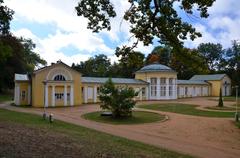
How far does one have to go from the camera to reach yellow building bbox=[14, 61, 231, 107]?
1635 inches

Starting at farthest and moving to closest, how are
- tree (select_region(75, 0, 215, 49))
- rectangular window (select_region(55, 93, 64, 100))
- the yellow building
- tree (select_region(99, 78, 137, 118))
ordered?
rectangular window (select_region(55, 93, 64, 100)) → the yellow building → tree (select_region(99, 78, 137, 118)) → tree (select_region(75, 0, 215, 49))

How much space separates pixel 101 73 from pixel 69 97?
40.3 meters

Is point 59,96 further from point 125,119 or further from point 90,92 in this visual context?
point 125,119

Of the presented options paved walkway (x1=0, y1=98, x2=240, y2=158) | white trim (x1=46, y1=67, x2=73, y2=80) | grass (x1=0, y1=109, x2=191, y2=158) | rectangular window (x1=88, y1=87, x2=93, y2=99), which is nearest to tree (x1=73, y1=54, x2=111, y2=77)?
rectangular window (x1=88, y1=87, x2=93, y2=99)

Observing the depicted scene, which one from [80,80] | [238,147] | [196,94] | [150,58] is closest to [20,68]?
[80,80]

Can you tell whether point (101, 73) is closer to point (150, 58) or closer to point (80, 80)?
point (150, 58)

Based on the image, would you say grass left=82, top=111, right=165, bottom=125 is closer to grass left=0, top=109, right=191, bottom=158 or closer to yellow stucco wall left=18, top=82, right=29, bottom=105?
grass left=0, top=109, right=191, bottom=158

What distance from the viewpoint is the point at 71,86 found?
43438 millimetres

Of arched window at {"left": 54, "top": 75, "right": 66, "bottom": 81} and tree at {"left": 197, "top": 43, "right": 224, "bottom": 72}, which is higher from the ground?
tree at {"left": 197, "top": 43, "right": 224, "bottom": 72}

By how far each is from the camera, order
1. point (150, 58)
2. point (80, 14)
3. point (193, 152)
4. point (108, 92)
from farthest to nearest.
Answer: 1. point (150, 58)
2. point (108, 92)
3. point (193, 152)
4. point (80, 14)

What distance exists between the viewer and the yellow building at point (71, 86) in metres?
41.5

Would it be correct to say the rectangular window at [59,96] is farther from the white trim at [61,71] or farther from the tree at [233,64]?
the tree at [233,64]

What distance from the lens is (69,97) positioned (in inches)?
1710

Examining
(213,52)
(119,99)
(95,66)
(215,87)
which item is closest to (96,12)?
(119,99)
